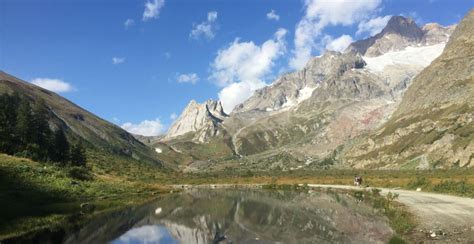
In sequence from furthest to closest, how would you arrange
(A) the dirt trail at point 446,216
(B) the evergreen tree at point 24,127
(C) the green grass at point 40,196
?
(B) the evergreen tree at point 24,127
(C) the green grass at point 40,196
(A) the dirt trail at point 446,216

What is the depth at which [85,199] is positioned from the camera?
6919 centimetres

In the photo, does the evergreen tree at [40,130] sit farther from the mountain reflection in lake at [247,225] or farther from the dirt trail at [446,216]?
the dirt trail at [446,216]

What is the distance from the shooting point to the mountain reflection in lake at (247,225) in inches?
1566

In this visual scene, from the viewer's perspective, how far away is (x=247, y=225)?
50625 millimetres

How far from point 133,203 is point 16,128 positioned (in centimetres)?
6265

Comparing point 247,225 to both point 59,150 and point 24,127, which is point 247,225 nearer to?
point 24,127

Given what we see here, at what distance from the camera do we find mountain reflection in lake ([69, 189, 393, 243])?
3978 centimetres

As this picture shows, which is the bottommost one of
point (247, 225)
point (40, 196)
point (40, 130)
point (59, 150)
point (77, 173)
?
point (247, 225)

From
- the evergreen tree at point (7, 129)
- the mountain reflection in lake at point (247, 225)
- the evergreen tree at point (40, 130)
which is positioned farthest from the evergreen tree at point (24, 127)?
the mountain reflection in lake at point (247, 225)

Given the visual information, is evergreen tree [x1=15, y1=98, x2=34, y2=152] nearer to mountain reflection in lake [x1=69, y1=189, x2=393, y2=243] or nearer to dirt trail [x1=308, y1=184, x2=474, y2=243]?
mountain reflection in lake [x1=69, y1=189, x2=393, y2=243]

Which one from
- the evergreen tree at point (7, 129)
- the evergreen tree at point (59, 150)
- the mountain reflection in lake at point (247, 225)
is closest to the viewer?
the mountain reflection in lake at point (247, 225)

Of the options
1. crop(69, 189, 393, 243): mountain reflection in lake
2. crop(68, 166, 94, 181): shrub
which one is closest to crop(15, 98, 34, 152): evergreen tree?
crop(68, 166, 94, 181): shrub

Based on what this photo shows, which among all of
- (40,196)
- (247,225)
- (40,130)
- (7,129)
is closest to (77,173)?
(40,196)

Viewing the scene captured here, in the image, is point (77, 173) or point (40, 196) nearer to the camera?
point (40, 196)
